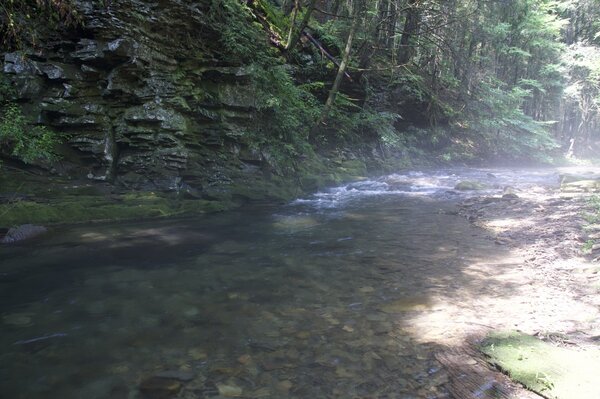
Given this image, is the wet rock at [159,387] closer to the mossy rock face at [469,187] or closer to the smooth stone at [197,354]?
the smooth stone at [197,354]

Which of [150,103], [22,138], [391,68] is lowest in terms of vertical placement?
[22,138]

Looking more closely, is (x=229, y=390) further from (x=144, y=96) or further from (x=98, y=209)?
(x=144, y=96)

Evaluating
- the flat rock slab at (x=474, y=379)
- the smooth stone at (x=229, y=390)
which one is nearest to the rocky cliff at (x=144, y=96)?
the smooth stone at (x=229, y=390)

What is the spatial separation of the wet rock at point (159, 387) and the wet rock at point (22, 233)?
4.93 metres

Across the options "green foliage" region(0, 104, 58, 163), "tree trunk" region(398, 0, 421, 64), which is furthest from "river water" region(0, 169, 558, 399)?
"tree trunk" region(398, 0, 421, 64)

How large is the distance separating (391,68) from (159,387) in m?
13.7

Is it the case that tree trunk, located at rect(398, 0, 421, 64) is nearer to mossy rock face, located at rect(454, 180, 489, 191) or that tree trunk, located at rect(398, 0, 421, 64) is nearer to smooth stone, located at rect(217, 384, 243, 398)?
mossy rock face, located at rect(454, 180, 489, 191)

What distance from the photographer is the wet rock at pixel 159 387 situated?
2.98 meters

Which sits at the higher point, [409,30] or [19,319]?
[409,30]

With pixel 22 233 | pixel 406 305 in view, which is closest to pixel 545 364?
pixel 406 305

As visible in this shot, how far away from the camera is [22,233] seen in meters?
6.69

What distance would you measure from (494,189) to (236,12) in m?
10.3

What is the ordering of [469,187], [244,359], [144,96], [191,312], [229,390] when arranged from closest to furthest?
1. [229,390]
2. [244,359]
3. [191,312]
4. [144,96]
5. [469,187]

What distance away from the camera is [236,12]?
11.5 meters
